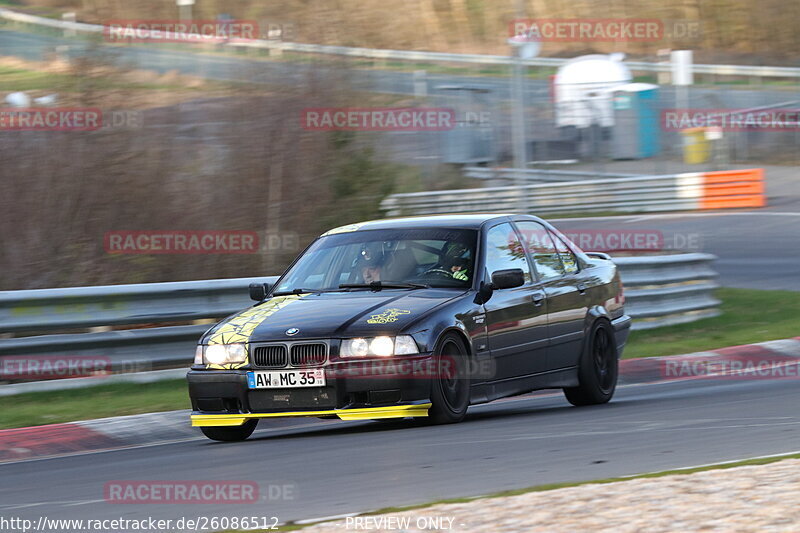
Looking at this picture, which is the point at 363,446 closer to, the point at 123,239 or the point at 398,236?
the point at 398,236

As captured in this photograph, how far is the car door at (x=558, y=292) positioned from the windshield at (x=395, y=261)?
895 mm

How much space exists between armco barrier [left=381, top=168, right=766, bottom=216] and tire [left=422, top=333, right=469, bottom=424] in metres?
20.8

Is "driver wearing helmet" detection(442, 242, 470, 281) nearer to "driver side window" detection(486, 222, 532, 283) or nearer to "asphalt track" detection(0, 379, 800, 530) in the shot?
"driver side window" detection(486, 222, 532, 283)

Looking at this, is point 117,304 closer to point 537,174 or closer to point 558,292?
point 558,292

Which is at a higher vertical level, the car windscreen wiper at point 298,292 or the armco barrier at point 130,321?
the car windscreen wiper at point 298,292

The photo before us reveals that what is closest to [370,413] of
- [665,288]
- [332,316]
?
[332,316]

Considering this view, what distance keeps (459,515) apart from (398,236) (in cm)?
446

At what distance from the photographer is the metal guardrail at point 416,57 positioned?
19859 millimetres

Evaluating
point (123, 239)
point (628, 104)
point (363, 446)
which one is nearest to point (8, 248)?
point (123, 239)

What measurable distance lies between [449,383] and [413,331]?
555 mm

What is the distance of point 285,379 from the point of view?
864 cm

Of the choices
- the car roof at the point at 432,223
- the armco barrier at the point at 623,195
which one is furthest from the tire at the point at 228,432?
the armco barrier at the point at 623,195

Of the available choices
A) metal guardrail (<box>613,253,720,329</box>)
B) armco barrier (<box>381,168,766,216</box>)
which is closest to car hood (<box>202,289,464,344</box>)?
metal guardrail (<box>613,253,720,329</box>)

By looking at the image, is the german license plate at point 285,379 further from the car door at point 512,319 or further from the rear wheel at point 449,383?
the car door at point 512,319
